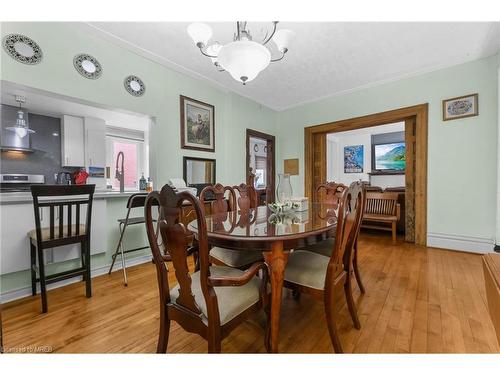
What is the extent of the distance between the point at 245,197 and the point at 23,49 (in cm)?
241

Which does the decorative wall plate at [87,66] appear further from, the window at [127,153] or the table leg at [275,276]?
the window at [127,153]

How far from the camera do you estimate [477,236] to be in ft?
9.55

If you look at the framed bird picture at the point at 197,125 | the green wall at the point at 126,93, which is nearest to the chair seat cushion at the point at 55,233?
the green wall at the point at 126,93

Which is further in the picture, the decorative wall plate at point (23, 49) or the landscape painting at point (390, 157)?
the landscape painting at point (390, 157)

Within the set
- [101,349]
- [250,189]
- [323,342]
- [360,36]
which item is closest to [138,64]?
[250,189]

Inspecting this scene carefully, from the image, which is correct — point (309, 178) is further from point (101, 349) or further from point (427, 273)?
point (101, 349)

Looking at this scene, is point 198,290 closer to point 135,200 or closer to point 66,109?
point 135,200

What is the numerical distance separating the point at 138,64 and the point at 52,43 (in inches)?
31.7

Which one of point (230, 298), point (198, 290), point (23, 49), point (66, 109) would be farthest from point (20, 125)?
point (230, 298)

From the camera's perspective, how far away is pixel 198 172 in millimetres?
3344

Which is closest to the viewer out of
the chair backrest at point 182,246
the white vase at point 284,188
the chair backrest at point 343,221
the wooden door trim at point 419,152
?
the chair backrest at point 182,246

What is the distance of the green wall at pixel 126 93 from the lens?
196 cm

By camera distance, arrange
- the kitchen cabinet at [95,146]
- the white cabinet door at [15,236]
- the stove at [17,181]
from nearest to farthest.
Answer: the white cabinet door at [15,236] → the stove at [17,181] → the kitchen cabinet at [95,146]

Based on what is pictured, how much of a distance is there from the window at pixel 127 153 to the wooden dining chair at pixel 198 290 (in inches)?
195
